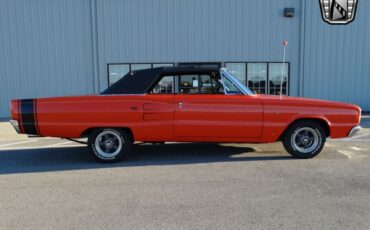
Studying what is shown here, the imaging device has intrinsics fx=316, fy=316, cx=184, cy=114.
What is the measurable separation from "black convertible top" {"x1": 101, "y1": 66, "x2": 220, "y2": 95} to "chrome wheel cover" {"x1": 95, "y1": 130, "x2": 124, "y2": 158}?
0.79 meters

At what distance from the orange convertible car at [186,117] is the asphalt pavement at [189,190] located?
1.42 ft

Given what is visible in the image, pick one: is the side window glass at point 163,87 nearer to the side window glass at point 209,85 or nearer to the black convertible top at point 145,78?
the black convertible top at point 145,78

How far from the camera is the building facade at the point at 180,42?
13.3 m

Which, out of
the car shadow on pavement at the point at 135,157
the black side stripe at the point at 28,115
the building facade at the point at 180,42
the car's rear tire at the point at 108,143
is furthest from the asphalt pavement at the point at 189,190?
the building facade at the point at 180,42

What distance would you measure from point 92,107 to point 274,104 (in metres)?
3.23

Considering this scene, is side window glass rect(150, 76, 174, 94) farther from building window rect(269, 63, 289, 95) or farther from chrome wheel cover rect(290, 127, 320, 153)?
building window rect(269, 63, 289, 95)

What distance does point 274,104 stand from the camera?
18.5 feet

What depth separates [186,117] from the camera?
5.63 metres

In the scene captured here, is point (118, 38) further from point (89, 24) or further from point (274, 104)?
point (274, 104)

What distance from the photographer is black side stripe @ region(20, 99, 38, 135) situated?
5500 mm

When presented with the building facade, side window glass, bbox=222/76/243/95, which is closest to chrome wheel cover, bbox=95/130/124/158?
side window glass, bbox=222/76/243/95

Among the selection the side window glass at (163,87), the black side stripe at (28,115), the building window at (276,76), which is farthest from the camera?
the building window at (276,76)

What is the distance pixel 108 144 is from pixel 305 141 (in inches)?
143

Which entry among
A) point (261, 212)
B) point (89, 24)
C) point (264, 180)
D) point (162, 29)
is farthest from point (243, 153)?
Result: point (89, 24)
